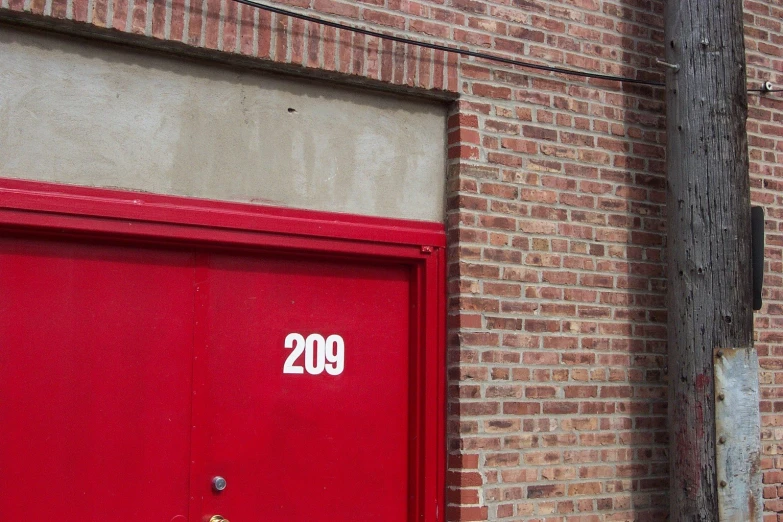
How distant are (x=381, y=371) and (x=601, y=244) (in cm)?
140

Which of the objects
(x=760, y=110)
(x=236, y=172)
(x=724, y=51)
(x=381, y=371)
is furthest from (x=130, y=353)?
(x=760, y=110)

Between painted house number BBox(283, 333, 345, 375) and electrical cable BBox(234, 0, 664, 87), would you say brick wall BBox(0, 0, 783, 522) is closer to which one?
electrical cable BBox(234, 0, 664, 87)

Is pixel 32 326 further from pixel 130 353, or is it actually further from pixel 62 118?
pixel 62 118

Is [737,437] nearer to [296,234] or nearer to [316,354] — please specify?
[316,354]

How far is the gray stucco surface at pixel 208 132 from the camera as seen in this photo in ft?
12.9

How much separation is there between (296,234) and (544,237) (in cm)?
134

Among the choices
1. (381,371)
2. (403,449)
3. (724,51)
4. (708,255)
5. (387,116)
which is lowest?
(403,449)

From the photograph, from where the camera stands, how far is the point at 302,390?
14.7 feet

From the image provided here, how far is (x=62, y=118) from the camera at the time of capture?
398 cm

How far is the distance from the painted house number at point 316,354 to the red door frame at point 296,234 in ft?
1.27

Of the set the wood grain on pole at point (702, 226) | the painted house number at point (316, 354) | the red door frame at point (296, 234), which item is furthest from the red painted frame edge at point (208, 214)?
the wood grain on pole at point (702, 226)

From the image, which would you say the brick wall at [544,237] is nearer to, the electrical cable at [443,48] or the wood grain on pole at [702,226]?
the electrical cable at [443,48]

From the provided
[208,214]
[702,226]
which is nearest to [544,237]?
[702,226]

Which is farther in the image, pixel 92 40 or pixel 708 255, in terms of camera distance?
pixel 708 255
